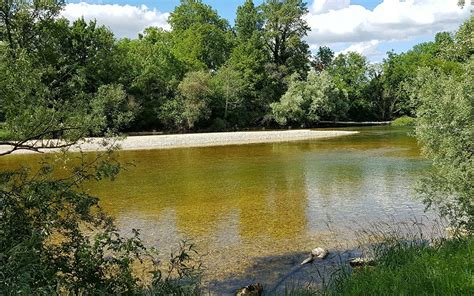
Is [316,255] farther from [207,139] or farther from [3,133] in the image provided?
[207,139]

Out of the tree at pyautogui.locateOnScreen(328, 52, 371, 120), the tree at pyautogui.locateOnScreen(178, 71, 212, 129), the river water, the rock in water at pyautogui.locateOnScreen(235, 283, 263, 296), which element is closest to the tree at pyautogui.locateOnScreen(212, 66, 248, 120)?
the tree at pyautogui.locateOnScreen(178, 71, 212, 129)

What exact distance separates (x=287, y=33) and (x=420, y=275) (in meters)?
78.2

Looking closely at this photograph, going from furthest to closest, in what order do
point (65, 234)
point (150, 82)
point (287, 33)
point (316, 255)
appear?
point (287, 33) → point (150, 82) → point (316, 255) → point (65, 234)

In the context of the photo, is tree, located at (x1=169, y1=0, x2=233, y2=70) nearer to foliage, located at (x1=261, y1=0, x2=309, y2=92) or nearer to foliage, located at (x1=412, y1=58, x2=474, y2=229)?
foliage, located at (x1=261, y1=0, x2=309, y2=92)

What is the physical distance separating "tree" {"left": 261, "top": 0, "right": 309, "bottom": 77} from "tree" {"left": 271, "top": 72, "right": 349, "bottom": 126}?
10139 mm

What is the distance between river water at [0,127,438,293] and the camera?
35.2 feet

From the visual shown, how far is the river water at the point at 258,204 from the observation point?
10.7 m

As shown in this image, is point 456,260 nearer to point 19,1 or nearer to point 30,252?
point 30,252

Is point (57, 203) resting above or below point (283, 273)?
above

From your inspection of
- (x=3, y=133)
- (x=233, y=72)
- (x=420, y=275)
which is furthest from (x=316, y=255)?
(x=233, y=72)

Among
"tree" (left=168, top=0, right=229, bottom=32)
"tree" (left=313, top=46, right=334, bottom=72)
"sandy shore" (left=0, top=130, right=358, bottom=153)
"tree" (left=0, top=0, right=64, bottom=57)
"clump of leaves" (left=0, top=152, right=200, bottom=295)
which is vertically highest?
"tree" (left=168, top=0, right=229, bottom=32)

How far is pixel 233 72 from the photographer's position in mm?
64438

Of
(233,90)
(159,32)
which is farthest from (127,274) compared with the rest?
(159,32)

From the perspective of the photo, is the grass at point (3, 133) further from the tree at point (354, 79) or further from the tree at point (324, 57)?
the tree at point (324, 57)
